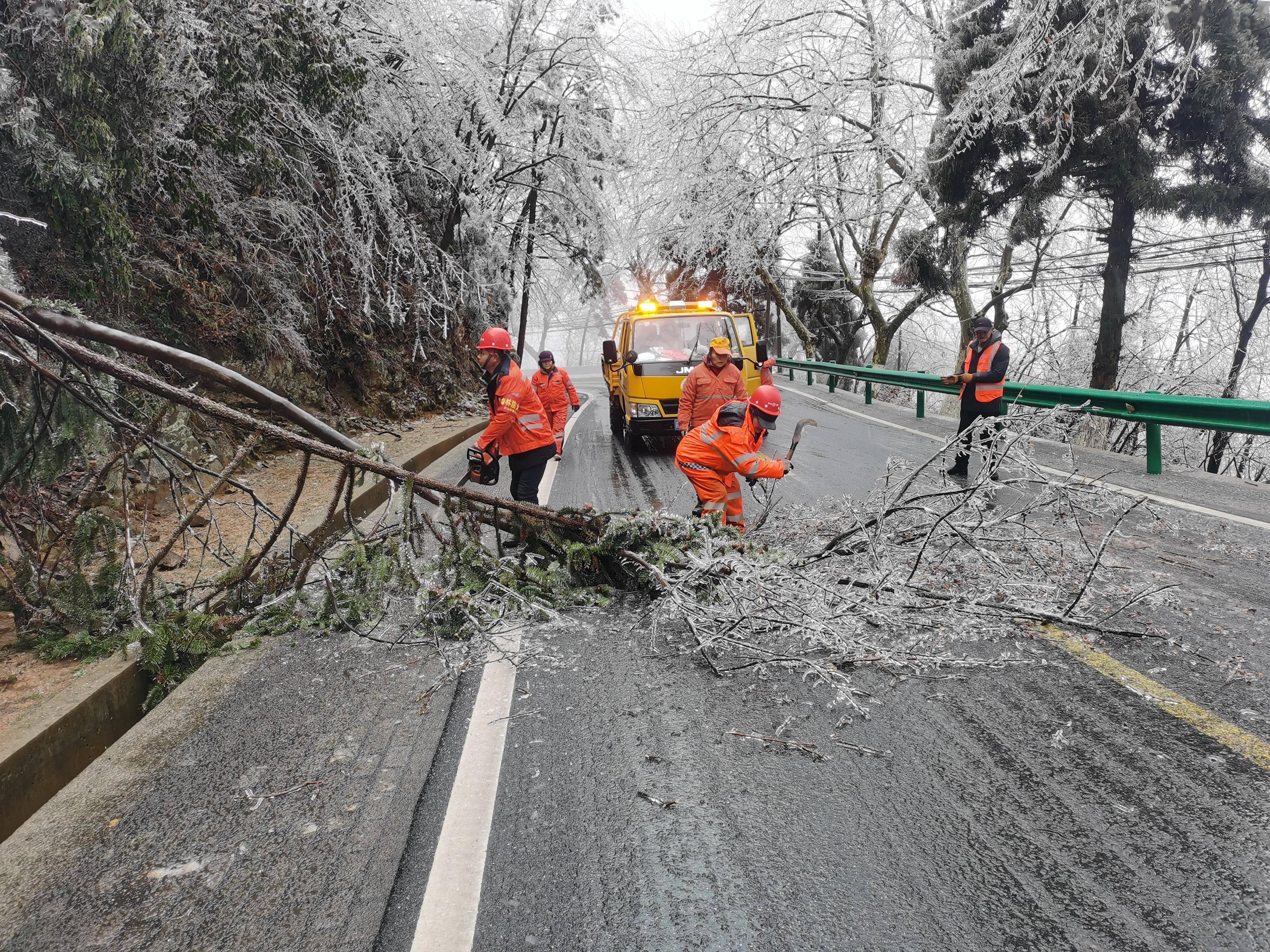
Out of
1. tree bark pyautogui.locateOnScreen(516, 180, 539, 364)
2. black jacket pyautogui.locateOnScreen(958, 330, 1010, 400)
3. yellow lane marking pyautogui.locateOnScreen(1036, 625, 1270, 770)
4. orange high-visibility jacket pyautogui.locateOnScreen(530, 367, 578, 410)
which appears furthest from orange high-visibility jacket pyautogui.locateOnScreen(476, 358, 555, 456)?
tree bark pyautogui.locateOnScreen(516, 180, 539, 364)

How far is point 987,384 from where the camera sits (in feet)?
26.2

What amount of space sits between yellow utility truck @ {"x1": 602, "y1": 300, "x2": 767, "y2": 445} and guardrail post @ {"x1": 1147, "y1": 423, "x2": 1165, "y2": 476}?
4635mm

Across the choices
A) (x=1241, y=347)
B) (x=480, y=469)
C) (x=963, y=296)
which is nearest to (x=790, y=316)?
(x=963, y=296)

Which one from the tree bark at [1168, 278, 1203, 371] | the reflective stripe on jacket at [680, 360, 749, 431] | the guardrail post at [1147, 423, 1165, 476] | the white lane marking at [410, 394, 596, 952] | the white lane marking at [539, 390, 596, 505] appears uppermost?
the tree bark at [1168, 278, 1203, 371]

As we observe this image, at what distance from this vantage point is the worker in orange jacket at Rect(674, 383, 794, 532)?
545 cm

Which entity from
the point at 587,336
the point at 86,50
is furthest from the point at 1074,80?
the point at 587,336

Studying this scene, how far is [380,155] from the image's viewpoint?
37.3 ft

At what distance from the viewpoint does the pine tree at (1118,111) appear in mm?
11641

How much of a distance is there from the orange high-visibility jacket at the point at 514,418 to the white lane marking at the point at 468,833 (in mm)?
2754

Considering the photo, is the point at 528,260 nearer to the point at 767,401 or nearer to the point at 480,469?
the point at 480,469

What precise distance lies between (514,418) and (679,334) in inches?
248

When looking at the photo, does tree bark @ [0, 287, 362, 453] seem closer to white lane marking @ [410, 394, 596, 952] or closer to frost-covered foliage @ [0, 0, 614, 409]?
white lane marking @ [410, 394, 596, 952]

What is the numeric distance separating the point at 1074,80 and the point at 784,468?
11.4 meters

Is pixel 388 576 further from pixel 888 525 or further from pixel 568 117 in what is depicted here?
pixel 568 117
